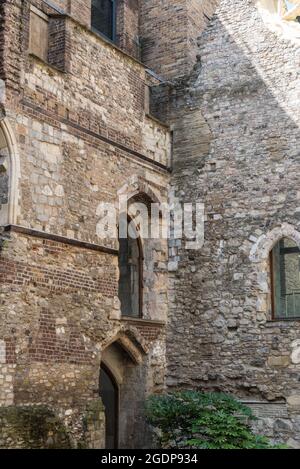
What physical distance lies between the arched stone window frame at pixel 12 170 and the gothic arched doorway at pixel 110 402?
3.70m

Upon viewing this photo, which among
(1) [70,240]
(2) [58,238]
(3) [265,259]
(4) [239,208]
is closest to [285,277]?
(3) [265,259]

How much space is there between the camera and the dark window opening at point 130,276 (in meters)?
13.4

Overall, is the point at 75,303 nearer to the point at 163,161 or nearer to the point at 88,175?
the point at 88,175

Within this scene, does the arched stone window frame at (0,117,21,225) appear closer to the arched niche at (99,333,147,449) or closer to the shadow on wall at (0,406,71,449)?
the shadow on wall at (0,406,71,449)

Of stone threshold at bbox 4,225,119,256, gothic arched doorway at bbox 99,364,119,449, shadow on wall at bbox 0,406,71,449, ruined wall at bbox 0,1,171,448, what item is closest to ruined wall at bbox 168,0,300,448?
ruined wall at bbox 0,1,171,448

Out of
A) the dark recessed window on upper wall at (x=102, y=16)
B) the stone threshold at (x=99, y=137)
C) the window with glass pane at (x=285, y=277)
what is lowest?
the window with glass pane at (x=285, y=277)

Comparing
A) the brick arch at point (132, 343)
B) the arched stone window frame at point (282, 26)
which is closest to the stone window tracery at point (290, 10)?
the arched stone window frame at point (282, 26)

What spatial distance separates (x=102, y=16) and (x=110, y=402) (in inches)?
348

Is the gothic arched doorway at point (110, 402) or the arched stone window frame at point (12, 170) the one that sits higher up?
the arched stone window frame at point (12, 170)

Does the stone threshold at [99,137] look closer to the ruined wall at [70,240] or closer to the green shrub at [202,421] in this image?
the ruined wall at [70,240]

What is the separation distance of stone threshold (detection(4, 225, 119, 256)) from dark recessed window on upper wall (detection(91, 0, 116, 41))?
6.67m

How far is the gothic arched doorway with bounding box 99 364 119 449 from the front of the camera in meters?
12.8

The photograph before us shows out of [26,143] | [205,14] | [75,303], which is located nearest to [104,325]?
[75,303]
